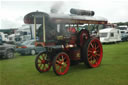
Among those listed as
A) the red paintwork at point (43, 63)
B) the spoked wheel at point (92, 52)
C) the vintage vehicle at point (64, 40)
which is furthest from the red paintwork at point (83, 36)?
the red paintwork at point (43, 63)

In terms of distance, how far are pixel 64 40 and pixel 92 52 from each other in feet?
4.72

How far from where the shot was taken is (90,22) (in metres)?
7.44

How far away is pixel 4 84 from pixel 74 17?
138 inches

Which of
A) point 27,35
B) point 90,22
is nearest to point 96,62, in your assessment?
point 90,22

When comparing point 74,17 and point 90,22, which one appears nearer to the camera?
point 74,17

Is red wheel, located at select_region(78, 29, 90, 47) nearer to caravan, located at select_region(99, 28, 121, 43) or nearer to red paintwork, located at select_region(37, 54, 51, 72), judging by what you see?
red paintwork, located at select_region(37, 54, 51, 72)

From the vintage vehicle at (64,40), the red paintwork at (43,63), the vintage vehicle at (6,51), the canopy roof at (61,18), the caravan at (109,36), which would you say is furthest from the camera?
the caravan at (109,36)

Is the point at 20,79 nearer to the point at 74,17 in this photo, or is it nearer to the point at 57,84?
the point at 57,84

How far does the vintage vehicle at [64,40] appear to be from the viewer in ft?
20.1

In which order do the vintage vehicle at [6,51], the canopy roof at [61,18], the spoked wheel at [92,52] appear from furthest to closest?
the vintage vehicle at [6,51]
the spoked wheel at [92,52]
the canopy roof at [61,18]

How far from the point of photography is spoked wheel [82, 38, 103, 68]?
6871 millimetres

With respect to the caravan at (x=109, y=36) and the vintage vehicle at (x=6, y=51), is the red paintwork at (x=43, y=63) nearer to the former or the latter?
the vintage vehicle at (x=6, y=51)

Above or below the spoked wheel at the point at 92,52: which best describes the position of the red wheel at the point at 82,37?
above

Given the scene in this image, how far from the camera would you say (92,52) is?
727 centimetres
